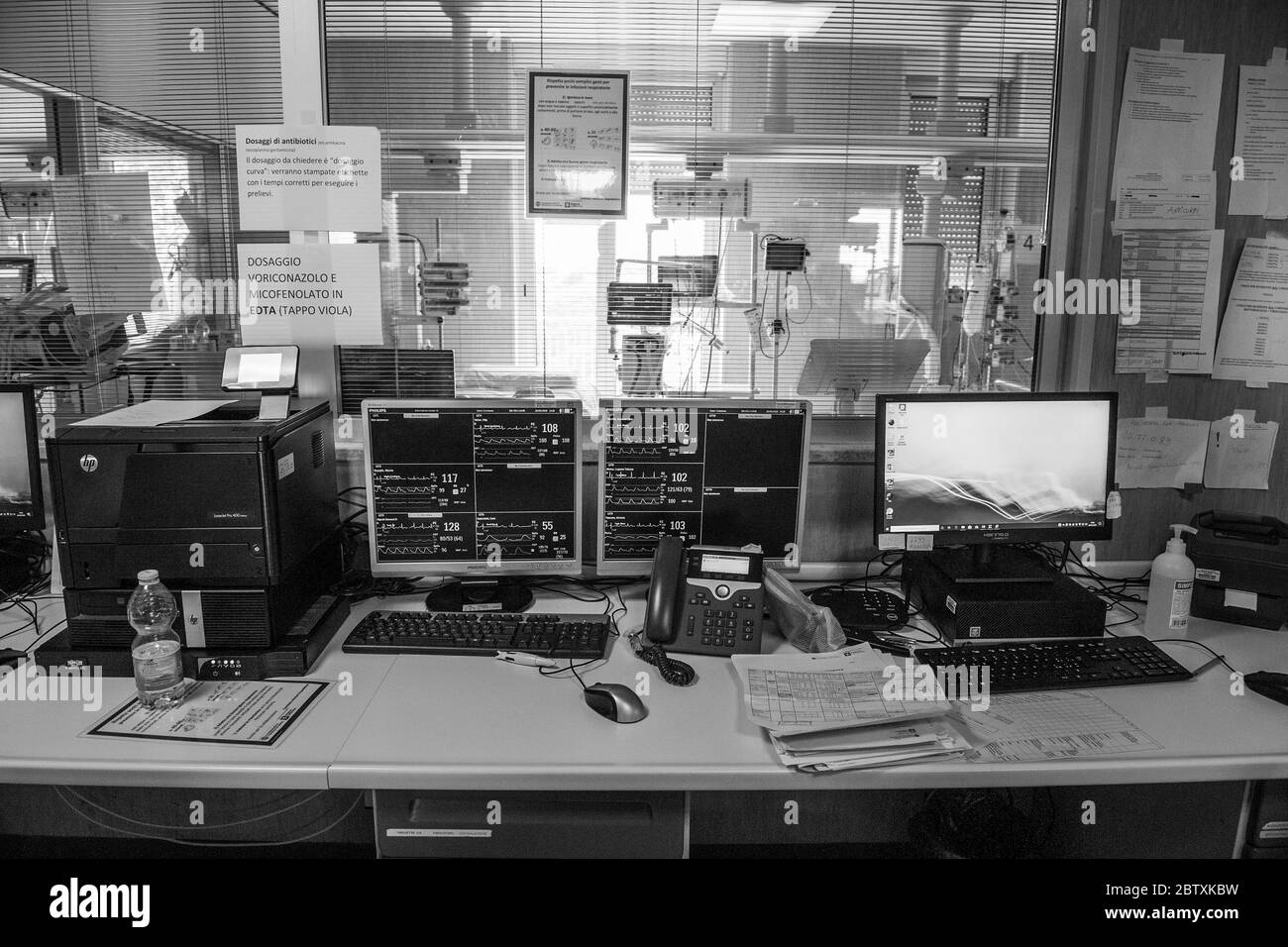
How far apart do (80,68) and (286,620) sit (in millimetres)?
1748

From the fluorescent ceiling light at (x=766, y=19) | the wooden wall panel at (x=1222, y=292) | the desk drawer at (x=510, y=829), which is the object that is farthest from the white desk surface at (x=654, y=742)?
the fluorescent ceiling light at (x=766, y=19)

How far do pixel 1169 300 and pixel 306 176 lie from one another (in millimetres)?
2028

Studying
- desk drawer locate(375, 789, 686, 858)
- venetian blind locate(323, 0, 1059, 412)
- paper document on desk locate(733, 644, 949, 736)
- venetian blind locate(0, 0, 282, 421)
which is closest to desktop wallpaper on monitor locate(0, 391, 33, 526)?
venetian blind locate(0, 0, 282, 421)

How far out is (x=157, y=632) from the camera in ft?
4.58

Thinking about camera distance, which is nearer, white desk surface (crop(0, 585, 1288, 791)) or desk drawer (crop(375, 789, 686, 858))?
white desk surface (crop(0, 585, 1288, 791))

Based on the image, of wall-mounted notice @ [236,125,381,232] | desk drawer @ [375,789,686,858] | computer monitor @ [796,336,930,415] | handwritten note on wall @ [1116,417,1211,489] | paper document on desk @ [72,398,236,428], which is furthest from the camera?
computer monitor @ [796,336,930,415]

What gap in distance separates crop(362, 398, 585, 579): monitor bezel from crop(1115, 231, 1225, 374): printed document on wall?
1.33m

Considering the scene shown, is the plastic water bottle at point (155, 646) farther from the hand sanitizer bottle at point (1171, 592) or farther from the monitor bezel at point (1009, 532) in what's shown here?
the hand sanitizer bottle at point (1171, 592)

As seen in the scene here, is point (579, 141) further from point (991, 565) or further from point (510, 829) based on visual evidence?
point (510, 829)

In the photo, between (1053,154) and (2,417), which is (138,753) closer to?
(2,417)

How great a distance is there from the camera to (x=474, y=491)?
1.74 meters

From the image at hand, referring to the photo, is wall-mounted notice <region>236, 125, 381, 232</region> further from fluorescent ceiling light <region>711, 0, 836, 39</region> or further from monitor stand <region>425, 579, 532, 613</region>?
fluorescent ceiling light <region>711, 0, 836, 39</region>

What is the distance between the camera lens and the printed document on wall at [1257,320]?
76.2 inches

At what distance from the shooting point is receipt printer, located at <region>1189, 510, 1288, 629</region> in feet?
5.57
